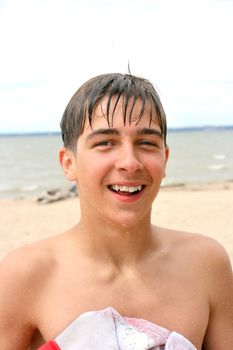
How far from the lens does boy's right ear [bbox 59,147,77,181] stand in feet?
6.70

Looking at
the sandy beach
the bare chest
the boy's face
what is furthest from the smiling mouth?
the sandy beach

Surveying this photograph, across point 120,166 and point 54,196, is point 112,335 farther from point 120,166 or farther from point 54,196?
point 54,196

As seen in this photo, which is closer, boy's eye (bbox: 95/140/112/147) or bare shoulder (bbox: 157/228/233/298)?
boy's eye (bbox: 95/140/112/147)

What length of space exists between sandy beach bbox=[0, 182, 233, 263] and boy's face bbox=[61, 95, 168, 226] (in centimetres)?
522

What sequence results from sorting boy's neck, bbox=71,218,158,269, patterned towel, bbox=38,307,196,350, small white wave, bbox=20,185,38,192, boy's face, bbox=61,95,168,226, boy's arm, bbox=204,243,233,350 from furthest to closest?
small white wave, bbox=20,185,38,192
boy's arm, bbox=204,243,233,350
boy's neck, bbox=71,218,158,269
boy's face, bbox=61,95,168,226
patterned towel, bbox=38,307,196,350

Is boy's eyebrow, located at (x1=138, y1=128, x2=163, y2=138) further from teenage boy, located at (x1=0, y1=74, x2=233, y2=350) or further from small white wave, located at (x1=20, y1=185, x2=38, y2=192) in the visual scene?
small white wave, located at (x1=20, y1=185, x2=38, y2=192)

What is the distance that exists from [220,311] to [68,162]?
0.84 m

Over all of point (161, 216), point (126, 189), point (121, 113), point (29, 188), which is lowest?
point (29, 188)

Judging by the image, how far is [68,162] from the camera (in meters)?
2.09

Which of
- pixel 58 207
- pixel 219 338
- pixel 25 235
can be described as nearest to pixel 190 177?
pixel 58 207

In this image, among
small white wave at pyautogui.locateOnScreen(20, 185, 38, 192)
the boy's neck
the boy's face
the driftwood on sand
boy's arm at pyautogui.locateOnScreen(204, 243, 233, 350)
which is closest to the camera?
the boy's face

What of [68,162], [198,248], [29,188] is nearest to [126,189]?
[68,162]

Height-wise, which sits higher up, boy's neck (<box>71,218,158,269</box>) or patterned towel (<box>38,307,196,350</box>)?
boy's neck (<box>71,218,158,269</box>)

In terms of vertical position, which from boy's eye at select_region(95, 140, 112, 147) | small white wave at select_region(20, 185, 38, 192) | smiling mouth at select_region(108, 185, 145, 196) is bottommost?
small white wave at select_region(20, 185, 38, 192)
